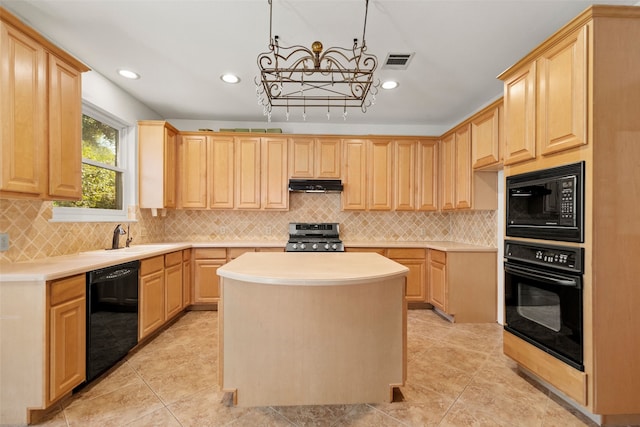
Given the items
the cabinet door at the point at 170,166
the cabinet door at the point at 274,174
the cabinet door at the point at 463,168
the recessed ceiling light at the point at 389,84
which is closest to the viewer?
the recessed ceiling light at the point at 389,84

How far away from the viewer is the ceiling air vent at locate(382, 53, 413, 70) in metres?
2.57

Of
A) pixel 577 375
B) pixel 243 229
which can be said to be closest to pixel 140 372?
pixel 243 229

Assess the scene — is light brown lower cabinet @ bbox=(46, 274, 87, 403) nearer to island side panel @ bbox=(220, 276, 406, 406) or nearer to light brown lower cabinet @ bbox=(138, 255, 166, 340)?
light brown lower cabinet @ bbox=(138, 255, 166, 340)

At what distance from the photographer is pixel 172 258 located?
3.29m

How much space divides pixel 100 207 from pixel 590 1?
4.52 meters

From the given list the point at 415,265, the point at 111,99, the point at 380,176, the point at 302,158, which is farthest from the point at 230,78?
the point at 415,265

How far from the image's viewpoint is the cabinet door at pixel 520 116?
2074mm

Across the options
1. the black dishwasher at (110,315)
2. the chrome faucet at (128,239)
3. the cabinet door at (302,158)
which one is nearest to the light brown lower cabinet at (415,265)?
the cabinet door at (302,158)

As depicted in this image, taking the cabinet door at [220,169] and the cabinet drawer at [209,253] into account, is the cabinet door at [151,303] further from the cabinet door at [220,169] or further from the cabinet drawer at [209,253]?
the cabinet door at [220,169]

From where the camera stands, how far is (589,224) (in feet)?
5.49

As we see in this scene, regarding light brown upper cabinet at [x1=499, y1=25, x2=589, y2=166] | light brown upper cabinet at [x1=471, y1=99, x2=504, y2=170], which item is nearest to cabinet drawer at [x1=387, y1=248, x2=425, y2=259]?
light brown upper cabinet at [x1=471, y1=99, x2=504, y2=170]

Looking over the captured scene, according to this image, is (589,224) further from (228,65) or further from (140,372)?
(140,372)

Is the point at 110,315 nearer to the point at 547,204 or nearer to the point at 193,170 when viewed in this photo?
the point at 193,170

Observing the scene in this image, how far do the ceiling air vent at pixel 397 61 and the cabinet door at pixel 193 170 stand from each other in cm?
260
